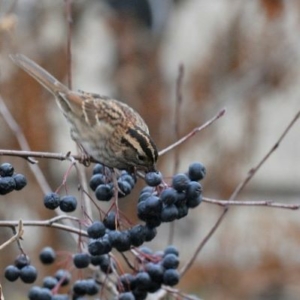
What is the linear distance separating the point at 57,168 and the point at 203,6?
8.29 ft

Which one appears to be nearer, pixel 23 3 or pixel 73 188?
pixel 23 3

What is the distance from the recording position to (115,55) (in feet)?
23.5

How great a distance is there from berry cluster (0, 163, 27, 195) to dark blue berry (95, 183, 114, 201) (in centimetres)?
18

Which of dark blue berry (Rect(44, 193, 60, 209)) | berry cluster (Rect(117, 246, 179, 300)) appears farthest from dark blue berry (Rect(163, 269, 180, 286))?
dark blue berry (Rect(44, 193, 60, 209))

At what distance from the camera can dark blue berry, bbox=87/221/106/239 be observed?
219 cm

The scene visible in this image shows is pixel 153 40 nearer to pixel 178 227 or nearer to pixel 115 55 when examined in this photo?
pixel 115 55

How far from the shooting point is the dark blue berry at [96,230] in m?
2.19

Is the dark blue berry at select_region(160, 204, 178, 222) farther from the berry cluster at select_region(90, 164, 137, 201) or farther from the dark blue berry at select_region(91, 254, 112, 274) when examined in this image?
A: the dark blue berry at select_region(91, 254, 112, 274)

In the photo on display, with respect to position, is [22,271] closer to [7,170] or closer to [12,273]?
[12,273]

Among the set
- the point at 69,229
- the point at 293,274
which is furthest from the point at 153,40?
the point at 69,229

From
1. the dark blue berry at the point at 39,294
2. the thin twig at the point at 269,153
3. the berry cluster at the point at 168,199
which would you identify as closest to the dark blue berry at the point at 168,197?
the berry cluster at the point at 168,199

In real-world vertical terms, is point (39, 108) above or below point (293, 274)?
above

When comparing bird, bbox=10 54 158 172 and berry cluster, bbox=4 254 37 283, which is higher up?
bird, bbox=10 54 158 172

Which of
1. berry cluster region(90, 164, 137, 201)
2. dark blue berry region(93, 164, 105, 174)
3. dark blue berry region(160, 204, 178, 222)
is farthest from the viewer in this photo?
dark blue berry region(93, 164, 105, 174)
